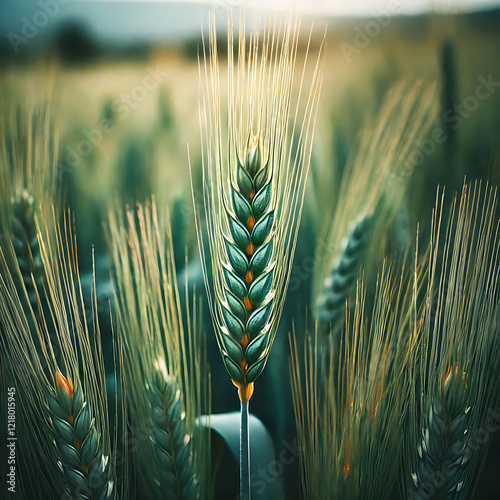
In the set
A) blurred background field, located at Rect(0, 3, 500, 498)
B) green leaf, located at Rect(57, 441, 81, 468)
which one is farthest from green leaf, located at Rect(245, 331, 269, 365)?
green leaf, located at Rect(57, 441, 81, 468)

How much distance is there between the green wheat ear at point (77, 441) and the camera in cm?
117

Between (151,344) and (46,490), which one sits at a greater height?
(151,344)

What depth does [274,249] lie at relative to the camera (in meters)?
1.18

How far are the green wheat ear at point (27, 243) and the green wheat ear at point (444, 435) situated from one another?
3.09 ft

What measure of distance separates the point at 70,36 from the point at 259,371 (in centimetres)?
81

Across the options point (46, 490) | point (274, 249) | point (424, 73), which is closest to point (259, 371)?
point (274, 249)

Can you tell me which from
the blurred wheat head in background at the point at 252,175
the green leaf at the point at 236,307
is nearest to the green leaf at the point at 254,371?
the blurred wheat head in background at the point at 252,175

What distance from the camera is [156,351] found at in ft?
4.01

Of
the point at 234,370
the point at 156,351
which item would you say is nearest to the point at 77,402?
the point at 156,351

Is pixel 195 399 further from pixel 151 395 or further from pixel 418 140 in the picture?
pixel 418 140

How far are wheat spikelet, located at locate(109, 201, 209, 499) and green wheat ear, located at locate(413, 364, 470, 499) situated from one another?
546 millimetres

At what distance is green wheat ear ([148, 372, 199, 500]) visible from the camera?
1.21 m

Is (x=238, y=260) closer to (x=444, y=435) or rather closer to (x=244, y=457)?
(x=244, y=457)

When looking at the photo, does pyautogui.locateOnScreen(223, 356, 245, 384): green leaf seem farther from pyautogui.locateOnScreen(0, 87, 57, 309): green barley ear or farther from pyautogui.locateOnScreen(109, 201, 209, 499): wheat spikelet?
pyautogui.locateOnScreen(0, 87, 57, 309): green barley ear
